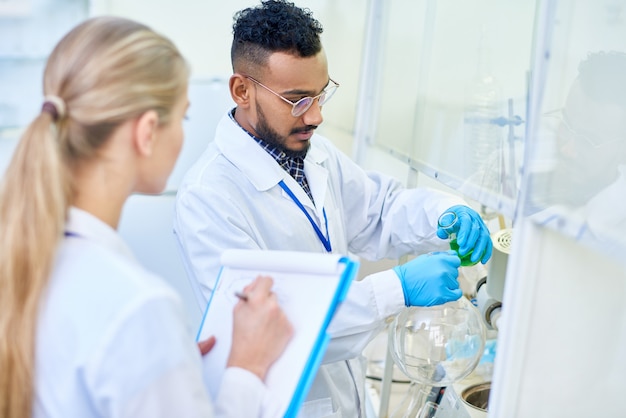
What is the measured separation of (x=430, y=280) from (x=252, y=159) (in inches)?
19.2

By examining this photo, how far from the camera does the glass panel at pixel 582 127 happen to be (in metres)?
0.96

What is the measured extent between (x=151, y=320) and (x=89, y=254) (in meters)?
0.12

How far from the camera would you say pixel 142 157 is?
80 centimetres

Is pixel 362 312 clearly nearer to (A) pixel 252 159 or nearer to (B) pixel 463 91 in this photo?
(A) pixel 252 159

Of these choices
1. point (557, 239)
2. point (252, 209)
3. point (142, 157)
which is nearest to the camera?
point (142, 157)

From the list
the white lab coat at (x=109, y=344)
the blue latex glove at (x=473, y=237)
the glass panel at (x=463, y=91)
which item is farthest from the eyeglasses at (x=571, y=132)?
the white lab coat at (x=109, y=344)

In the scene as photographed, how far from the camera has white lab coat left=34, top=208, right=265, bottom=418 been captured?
2.28ft

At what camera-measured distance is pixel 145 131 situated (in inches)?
30.6

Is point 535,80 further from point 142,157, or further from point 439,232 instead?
point 142,157

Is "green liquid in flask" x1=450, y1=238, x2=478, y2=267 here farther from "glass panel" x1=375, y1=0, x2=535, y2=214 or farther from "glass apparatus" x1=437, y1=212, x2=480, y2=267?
"glass panel" x1=375, y1=0, x2=535, y2=214

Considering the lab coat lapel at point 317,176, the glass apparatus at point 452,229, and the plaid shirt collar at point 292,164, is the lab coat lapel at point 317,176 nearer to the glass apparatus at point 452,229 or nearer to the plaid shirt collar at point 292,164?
the plaid shirt collar at point 292,164

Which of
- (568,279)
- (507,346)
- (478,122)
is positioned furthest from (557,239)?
(478,122)

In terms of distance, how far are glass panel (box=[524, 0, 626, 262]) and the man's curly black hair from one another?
0.56m

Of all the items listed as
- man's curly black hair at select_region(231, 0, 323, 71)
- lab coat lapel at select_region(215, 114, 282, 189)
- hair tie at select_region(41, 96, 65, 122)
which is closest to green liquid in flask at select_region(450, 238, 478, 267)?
lab coat lapel at select_region(215, 114, 282, 189)
